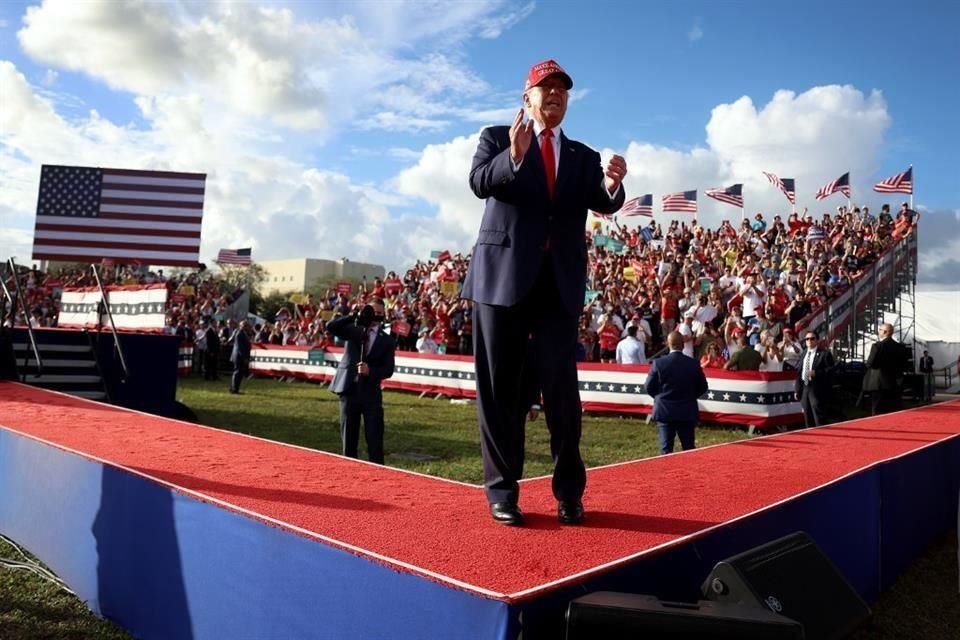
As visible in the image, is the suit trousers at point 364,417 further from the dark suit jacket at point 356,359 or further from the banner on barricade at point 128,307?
the banner on barricade at point 128,307

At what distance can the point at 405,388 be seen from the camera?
19250 millimetres

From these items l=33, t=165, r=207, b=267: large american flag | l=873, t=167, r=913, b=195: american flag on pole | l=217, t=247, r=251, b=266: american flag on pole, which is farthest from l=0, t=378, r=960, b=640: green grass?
l=217, t=247, r=251, b=266: american flag on pole

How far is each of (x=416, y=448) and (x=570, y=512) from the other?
660 cm

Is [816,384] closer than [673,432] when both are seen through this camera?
No

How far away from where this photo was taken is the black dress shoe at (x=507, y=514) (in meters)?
3.10

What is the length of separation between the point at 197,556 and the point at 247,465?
129 cm

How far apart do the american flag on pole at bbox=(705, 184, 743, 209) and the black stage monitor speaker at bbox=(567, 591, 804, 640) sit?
84.7 ft

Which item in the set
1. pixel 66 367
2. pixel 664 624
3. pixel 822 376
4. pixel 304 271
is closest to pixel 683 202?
pixel 822 376

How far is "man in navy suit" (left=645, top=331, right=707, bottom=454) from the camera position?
8.04 metres

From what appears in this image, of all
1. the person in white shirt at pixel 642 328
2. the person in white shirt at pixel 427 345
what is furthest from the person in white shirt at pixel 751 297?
the person in white shirt at pixel 427 345

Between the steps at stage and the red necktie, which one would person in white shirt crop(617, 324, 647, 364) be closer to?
the steps at stage

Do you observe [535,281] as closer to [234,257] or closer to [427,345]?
[427,345]

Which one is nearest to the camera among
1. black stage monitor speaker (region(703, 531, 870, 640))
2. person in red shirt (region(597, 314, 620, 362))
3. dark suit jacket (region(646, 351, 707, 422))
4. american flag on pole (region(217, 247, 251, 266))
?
black stage monitor speaker (region(703, 531, 870, 640))

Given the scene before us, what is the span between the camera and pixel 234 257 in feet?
122
